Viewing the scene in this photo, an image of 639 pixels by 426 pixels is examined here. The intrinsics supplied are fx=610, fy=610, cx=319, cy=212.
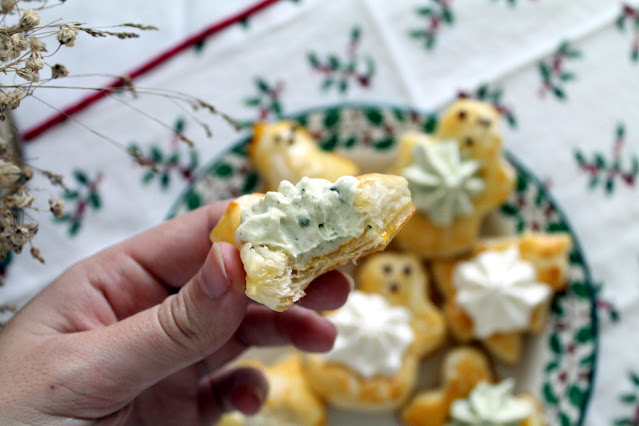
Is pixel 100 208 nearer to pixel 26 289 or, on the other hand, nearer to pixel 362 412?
pixel 26 289

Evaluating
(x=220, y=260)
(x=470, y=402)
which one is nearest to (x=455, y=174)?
(x=470, y=402)

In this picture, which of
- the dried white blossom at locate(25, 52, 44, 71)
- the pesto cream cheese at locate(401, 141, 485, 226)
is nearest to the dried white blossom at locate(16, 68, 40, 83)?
the dried white blossom at locate(25, 52, 44, 71)

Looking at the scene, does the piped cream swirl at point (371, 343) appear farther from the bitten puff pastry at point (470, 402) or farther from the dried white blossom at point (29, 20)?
the dried white blossom at point (29, 20)

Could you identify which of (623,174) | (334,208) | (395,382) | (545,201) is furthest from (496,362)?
(334,208)

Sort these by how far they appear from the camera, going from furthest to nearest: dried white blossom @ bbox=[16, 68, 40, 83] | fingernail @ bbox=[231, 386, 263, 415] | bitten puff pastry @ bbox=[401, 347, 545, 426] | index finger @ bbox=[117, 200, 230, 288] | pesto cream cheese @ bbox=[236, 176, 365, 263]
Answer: bitten puff pastry @ bbox=[401, 347, 545, 426] < fingernail @ bbox=[231, 386, 263, 415] < index finger @ bbox=[117, 200, 230, 288] < pesto cream cheese @ bbox=[236, 176, 365, 263] < dried white blossom @ bbox=[16, 68, 40, 83]

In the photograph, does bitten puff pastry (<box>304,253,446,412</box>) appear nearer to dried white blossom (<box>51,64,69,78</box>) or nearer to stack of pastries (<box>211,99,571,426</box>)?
stack of pastries (<box>211,99,571,426</box>)

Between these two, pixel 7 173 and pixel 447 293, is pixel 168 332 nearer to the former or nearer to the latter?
pixel 7 173
